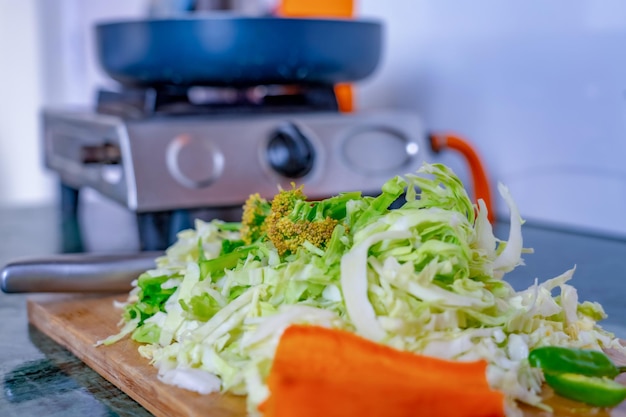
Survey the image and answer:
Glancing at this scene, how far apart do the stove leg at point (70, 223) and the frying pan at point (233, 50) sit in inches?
13.6

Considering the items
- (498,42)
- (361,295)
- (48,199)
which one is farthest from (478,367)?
(48,199)

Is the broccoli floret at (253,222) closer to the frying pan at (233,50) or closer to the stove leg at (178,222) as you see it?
the stove leg at (178,222)

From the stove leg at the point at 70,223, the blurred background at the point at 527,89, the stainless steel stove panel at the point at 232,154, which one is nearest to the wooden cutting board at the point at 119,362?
the stainless steel stove panel at the point at 232,154

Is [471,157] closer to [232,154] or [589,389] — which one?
[232,154]

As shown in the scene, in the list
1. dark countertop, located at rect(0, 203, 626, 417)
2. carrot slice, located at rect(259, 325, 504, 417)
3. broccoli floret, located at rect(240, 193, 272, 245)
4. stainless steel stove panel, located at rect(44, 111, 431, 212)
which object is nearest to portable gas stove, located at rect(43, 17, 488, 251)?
stainless steel stove panel, located at rect(44, 111, 431, 212)

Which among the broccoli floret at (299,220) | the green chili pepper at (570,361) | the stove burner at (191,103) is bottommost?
the green chili pepper at (570,361)

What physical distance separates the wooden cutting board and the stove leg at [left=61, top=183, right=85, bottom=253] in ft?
1.66

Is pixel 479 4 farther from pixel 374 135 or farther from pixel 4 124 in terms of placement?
pixel 4 124

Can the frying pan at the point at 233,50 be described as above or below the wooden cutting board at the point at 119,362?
above

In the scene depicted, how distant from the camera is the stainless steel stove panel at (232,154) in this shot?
1541 mm

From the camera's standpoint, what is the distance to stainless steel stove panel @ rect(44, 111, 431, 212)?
5.06 ft

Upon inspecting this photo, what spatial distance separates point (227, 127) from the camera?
1618mm

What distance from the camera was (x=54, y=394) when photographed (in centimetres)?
88

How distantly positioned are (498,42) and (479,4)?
4.2 inches
